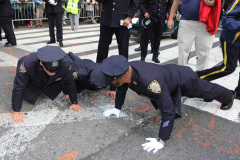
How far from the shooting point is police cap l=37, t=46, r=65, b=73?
2.04 m

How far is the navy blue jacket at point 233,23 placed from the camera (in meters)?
2.50

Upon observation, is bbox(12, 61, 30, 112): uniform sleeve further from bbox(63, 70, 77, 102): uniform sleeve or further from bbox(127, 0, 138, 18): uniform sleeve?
bbox(127, 0, 138, 18): uniform sleeve

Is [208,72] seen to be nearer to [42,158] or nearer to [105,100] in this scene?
[105,100]

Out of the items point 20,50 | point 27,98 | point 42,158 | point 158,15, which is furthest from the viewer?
point 20,50

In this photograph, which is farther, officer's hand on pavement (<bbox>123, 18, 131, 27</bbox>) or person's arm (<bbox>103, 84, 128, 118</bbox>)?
officer's hand on pavement (<bbox>123, 18, 131, 27</bbox>)

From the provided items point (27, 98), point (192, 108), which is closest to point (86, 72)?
point (27, 98)

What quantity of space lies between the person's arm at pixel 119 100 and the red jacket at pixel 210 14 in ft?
5.13

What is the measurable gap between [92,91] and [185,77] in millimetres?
1500

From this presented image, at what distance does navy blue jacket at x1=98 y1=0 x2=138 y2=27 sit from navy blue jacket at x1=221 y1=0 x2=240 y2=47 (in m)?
1.33

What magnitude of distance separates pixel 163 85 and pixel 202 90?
70cm

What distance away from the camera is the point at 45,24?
35.0 feet

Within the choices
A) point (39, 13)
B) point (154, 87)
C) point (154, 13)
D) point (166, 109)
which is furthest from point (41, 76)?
point (39, 13)

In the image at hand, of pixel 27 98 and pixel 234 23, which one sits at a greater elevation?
pixel 234 23

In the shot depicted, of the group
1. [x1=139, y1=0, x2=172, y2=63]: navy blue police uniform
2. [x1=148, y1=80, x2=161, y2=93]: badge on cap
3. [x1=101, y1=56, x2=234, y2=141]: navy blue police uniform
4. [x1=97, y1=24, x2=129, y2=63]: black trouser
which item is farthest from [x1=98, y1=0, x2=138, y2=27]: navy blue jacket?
[x1=148, y1=80, x2=161, y2=93]: badge on cap
